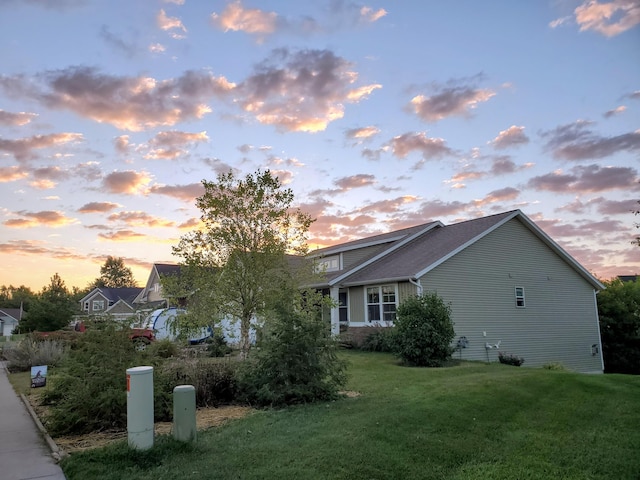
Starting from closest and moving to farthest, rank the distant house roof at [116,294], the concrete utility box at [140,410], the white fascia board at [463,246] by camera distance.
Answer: the concrete utility box at [140,410], the white fascia board at [463,246], the distant house roof at [116,294]

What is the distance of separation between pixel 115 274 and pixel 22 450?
104 metres

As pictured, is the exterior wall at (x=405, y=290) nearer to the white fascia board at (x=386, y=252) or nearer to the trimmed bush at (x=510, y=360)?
the white fascia board at (x=386, y=252)

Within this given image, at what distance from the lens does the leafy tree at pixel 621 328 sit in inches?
992

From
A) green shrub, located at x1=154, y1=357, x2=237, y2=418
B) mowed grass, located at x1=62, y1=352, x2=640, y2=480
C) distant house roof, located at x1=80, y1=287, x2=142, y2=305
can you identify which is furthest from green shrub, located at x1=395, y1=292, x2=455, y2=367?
distant house roof, located at x1=80, y1=287, x2=142, y2=305

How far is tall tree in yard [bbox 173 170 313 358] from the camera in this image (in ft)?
46.6

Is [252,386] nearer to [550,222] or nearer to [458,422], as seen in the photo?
[458,422]

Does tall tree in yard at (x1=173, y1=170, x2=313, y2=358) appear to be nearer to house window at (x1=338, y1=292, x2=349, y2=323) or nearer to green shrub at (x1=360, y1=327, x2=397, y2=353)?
green shrub at (x1=360, y1=327, x2=397, y2=353)

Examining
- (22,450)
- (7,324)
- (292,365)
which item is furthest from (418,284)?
(7,324)

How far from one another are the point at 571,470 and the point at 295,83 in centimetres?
1188

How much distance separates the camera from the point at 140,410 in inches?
232

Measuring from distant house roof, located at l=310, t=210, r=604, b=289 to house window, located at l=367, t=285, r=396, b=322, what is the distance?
69cm

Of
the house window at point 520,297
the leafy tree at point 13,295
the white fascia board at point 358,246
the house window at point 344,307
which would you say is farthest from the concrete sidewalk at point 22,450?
the leafy tree at point 13,295

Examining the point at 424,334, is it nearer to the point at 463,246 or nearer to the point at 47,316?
the point at 463,246

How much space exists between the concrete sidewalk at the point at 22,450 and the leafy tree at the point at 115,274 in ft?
327
